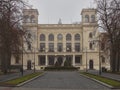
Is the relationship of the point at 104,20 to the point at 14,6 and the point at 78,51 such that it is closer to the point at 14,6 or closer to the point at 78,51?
the point at 14,6

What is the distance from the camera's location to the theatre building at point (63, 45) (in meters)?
125

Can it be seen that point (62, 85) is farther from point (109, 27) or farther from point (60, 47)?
point (60, 47)

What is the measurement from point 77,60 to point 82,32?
998 centimetres

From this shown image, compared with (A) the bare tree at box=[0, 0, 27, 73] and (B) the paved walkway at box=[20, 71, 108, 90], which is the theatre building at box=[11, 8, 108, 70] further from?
(B) the paved walkway at box=[20, 71, 108, 90]

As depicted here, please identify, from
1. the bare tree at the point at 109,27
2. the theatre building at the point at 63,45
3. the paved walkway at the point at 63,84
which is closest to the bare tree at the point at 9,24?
the paved walkway at the point at 63,84

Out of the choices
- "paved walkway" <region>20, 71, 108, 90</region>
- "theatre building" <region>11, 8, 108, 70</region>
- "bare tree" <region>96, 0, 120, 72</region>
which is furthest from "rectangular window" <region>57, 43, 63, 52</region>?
"paved walkway" <region>20, 71, 108, 90</region>

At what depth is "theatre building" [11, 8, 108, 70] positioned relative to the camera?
4911 inches

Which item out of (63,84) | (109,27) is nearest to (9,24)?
(63,84)

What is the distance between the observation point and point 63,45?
128 metres

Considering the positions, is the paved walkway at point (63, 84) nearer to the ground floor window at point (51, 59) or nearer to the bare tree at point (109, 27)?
the bare tree at point (109, 27)

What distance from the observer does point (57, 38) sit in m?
128

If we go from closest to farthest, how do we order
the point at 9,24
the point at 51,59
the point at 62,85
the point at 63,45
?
the point at 62,85, the point at 9,24, the point at 51,59, the point at 63,45

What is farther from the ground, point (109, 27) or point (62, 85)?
point (109, 27)

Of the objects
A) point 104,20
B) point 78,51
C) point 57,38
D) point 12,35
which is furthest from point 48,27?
point 12,35
